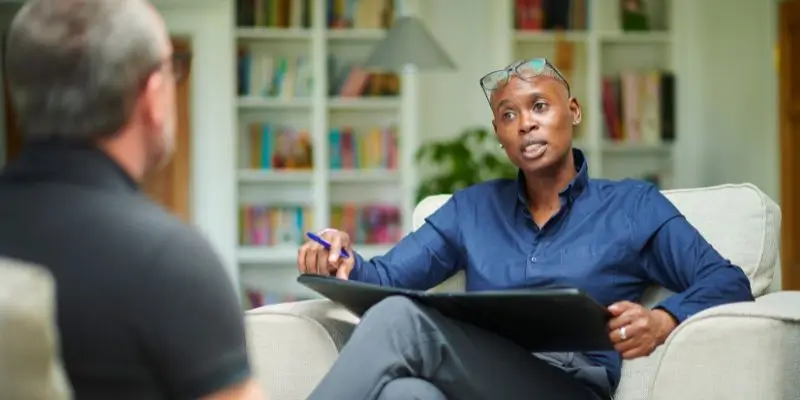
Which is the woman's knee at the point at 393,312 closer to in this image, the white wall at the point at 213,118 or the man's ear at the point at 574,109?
the man's ear at the point at 574,109

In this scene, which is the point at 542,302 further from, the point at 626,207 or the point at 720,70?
the point at 720,70

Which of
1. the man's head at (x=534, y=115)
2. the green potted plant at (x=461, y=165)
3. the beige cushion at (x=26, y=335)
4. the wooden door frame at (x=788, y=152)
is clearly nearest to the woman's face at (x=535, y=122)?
the man's head at (x=534, y=115)

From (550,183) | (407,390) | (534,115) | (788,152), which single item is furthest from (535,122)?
(788,152)

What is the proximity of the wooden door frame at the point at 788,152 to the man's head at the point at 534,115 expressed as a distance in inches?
130

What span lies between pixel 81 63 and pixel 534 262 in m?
1.49

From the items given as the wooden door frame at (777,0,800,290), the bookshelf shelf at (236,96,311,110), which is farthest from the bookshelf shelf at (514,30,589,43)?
the bookshelf shelf at (236,96,311,110)

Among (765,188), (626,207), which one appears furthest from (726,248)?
(765,188)

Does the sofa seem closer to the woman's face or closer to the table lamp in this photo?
the woman's face

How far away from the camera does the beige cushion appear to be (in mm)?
849

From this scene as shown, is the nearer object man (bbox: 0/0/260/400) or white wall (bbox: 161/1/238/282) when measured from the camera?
man (bbox: 0/0/260/400)

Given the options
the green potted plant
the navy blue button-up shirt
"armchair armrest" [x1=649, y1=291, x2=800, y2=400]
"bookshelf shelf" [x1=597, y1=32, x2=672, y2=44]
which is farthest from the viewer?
"bookshelf shelf" [x1=597, y1=32, x2=672, y2=44]

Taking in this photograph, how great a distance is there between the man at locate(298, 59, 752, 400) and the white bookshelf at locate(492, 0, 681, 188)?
11.4 feet

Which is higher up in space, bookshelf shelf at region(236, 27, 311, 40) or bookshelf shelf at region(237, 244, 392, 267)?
bookshelf shelf at region(236, 27, 311, 40)

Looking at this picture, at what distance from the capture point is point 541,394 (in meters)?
1.99
